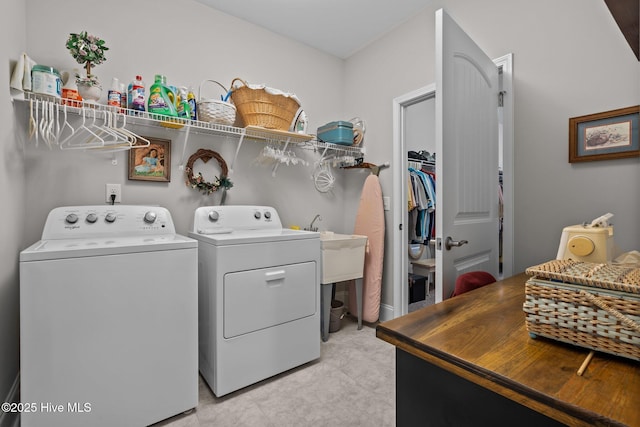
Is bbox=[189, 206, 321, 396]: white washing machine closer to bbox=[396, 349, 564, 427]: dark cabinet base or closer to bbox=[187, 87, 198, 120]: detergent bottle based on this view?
bbox=[187, 87, 198, 120]: detergent bottle

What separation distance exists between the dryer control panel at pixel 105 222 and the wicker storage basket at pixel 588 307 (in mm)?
1944

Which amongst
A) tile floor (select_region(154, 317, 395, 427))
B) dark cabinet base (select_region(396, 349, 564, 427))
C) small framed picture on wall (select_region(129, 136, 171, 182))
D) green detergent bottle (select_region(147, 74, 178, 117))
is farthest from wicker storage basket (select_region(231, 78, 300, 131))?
dark cabinet base (select_region(396, 349, 564, 427))

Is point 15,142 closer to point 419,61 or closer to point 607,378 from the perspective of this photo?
point 607,378

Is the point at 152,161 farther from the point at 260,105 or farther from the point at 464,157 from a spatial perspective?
the point at 464,157

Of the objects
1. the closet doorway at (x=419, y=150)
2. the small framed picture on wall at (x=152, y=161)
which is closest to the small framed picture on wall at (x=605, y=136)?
the closet doorway at (x=419, y=150)

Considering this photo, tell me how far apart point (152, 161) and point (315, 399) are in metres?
1.88

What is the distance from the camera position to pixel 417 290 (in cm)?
348

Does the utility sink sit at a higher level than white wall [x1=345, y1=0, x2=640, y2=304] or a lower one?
lower

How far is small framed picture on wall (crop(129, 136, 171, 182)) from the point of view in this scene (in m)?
2.11

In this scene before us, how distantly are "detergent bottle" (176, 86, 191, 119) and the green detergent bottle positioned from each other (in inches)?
1.6

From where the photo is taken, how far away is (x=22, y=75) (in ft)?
5.10

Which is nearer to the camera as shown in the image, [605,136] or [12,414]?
[12,414]

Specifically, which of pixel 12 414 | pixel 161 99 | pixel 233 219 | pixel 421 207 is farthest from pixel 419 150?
pixel 12 414

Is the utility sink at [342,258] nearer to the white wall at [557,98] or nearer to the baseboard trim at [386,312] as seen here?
the baseboard trim at [386,312]
